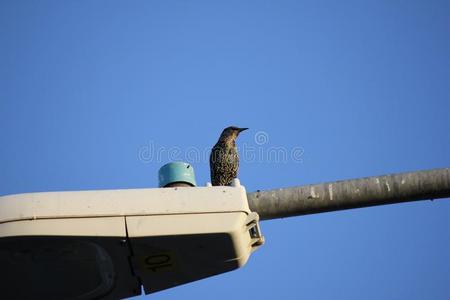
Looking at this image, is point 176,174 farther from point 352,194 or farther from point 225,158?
point 225,158

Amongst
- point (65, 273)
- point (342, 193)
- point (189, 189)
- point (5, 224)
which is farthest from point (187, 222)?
point (342, 193)

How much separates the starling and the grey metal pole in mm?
6152

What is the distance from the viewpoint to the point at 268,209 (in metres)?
2.66

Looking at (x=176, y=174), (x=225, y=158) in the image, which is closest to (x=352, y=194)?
(x=176, y=174)

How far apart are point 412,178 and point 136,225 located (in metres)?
1.28

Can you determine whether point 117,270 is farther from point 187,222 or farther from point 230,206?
point 230,206

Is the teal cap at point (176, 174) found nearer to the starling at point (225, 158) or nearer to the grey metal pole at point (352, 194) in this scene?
the grey metal pole at point (352, 194)

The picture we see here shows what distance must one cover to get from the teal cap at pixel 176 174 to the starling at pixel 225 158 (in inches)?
241

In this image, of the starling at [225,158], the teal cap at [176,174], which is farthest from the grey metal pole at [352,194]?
the starling at [225,158]

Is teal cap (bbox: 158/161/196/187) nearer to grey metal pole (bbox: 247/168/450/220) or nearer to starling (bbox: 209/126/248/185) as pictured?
grey metal pole (bbox: 247/168/450/220)

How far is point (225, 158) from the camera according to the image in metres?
9.00

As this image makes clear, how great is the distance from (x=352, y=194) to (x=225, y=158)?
6.36 meters

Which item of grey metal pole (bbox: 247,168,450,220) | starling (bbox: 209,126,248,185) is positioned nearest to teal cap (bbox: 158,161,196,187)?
grey metal pole (bbox: 247,168,450,220)

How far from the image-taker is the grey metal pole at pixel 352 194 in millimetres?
2666
